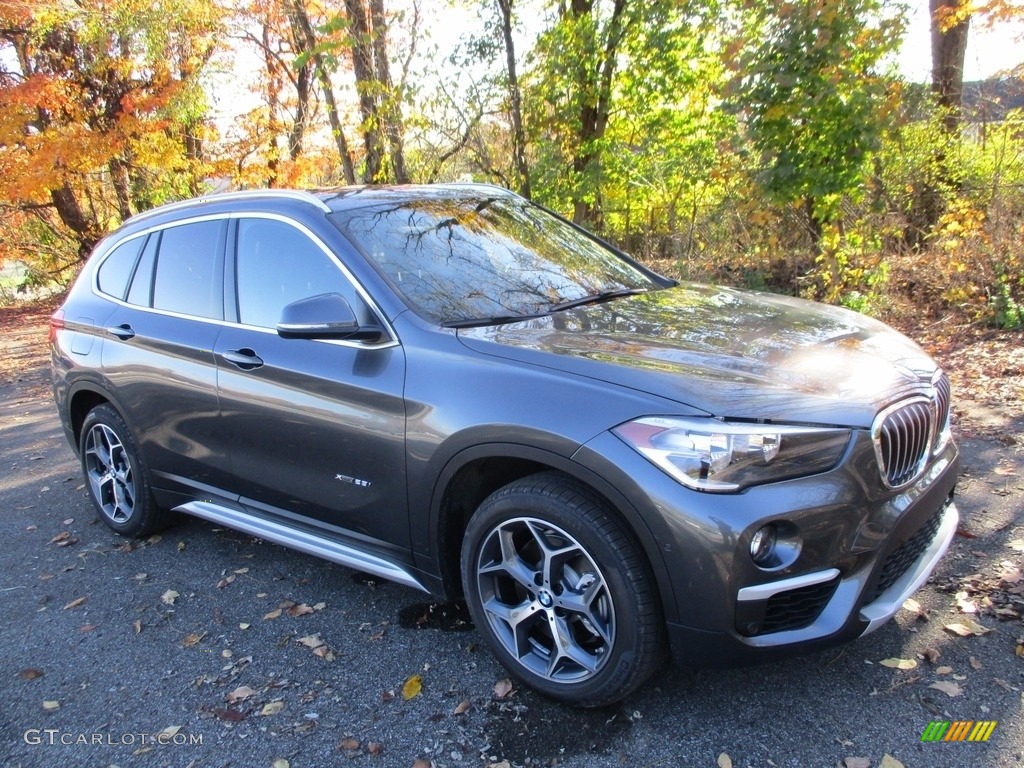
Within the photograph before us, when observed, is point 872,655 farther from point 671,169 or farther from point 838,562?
point 671,169

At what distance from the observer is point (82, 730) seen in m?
3.00

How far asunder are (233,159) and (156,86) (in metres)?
2.12

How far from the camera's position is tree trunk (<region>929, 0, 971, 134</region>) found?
31.7 ft

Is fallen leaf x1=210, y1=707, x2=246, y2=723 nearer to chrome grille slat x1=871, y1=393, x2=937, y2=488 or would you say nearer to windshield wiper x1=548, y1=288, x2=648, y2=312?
windshield wiper x1=548, y1=288, x2=648, y2=312

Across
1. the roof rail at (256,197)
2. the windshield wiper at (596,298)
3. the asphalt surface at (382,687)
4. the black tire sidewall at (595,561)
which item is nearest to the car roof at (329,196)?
the roof rail at (256,197)

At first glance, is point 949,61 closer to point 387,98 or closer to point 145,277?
point 387,98

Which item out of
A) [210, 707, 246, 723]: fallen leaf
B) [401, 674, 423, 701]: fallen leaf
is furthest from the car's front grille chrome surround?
[210, 707, 246, 723]: fallen leaf

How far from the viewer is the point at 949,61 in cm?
1028

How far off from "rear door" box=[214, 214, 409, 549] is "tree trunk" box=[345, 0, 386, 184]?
8700mm

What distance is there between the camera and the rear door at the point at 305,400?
125 inches

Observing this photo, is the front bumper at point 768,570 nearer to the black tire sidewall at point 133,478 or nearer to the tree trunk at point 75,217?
the black tire sidewall at point 133,478

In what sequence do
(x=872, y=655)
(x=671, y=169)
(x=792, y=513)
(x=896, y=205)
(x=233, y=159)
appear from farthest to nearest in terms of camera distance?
(x=233, y=159), (x=671, y=169), (x=896, y=205), (x=872, y=655), (x=792, y=513)

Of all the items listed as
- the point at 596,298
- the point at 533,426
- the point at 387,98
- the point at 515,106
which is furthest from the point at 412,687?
the point at 387,98

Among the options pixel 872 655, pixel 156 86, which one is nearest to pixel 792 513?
pixel 872 655
